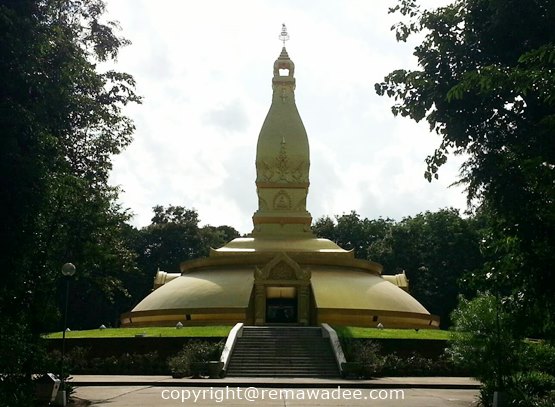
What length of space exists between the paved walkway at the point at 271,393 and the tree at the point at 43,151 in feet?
8.38

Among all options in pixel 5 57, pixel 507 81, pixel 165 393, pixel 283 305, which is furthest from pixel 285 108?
pixel 507 81

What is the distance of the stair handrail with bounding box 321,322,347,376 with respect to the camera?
2153cm

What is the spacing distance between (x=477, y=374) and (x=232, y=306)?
17.1 m

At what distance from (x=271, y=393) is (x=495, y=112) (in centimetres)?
786

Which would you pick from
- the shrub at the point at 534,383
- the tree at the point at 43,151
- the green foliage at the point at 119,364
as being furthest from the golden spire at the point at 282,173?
the shrub at the point at 534,383

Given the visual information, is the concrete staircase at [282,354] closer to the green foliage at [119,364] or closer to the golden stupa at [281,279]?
the green foliage at [119,364]

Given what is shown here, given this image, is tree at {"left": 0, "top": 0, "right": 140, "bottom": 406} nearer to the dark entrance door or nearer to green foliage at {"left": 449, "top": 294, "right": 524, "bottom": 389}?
green foliage at {"left": 449, "top": 294, "right": 524, "bottom": 389}

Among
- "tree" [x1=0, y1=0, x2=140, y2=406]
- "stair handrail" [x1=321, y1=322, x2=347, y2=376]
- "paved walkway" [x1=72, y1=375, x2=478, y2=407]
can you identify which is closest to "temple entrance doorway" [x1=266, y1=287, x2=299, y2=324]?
"stair handrail" [x1=321, y1=322, x2=347, y2=376]

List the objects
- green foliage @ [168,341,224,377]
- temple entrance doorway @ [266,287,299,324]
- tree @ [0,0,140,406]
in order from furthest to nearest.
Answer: temple entrance doorway @ [266,287,299,324] → green foliage @ [168,341,224,377] → tree @ [0,0,140,406]

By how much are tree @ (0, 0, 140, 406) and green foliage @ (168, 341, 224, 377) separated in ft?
19.1

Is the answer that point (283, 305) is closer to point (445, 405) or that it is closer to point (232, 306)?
Answer: point (232, 306)

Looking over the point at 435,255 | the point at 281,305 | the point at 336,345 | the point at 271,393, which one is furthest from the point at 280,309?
the point at 271,393

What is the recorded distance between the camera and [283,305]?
115ft

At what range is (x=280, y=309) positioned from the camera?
3503 cm
